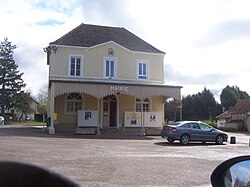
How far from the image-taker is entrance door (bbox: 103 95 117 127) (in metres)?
30.2

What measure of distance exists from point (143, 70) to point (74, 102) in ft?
25.7

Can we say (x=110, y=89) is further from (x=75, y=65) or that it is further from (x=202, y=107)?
(x=202, y=107)

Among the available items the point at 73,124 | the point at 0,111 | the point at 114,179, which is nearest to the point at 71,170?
the point at 114,179

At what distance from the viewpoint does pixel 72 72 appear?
30281 mm

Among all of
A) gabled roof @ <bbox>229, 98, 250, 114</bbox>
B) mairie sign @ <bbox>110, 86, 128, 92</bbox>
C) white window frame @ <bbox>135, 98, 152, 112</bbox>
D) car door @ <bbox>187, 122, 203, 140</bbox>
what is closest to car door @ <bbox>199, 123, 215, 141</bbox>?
car door @ <bbox>187, 122, 203, 140</bbox>

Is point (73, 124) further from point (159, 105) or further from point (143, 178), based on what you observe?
point (143, 178)

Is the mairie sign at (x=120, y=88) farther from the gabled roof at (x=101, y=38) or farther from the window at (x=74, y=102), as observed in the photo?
the gabled roof at (x=101, y=38)

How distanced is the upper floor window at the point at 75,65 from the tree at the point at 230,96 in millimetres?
51698

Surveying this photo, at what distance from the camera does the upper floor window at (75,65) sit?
30.3m

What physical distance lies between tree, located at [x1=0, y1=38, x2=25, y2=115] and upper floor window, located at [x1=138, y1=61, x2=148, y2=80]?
3685cm

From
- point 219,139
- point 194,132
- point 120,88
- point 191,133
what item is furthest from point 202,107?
point 191,133

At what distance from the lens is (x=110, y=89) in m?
26.3

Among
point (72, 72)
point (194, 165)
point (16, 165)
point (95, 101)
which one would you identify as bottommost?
point (194, 165)

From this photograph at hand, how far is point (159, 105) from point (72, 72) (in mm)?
9004
